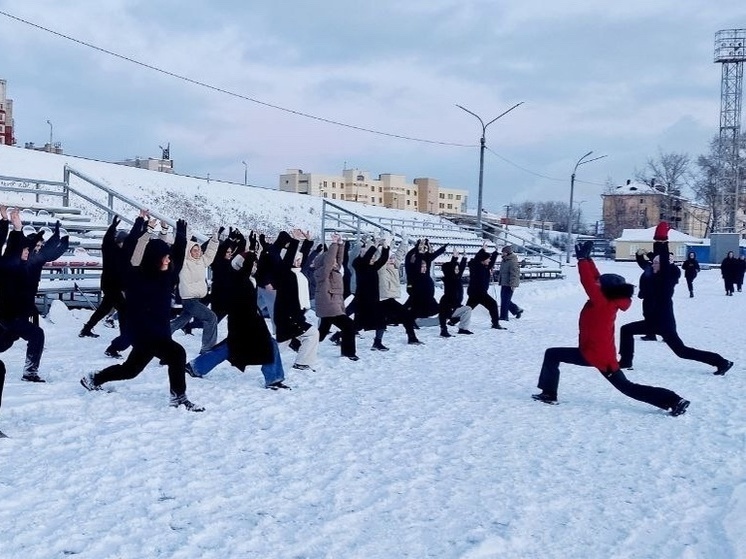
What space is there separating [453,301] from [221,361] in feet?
22.5

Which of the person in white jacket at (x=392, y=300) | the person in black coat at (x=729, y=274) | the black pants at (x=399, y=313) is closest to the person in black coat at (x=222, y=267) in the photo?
the person in white jacket at (x=392, y=300)

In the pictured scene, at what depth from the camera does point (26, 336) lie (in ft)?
25.3

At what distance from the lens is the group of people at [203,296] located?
690cm

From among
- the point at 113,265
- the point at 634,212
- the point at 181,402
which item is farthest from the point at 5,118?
the point at 634,212

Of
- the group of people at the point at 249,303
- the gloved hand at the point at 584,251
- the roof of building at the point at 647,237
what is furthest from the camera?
the roof of building at the point at 647,237

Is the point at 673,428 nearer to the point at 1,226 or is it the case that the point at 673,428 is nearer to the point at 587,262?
the point at 587,262

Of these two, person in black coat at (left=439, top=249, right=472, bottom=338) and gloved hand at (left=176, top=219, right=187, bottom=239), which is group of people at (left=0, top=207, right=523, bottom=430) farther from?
person in black coat at (left=439, top=249, right=472, bottom=338)

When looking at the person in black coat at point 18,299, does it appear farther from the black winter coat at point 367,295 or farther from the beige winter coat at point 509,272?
the beige winter coat at point 509,272

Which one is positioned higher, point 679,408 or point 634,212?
point 634,212

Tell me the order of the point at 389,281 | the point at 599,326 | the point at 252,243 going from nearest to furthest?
1. the point at 599,326
2. the point at 252,243
3. the point at 389,281

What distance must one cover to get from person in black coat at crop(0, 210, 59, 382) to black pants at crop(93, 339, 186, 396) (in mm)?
1258

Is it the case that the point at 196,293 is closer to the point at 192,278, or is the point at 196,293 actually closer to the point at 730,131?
the point at 192,278

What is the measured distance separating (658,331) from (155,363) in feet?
21.7

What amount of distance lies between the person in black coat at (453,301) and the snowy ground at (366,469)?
445 cm
